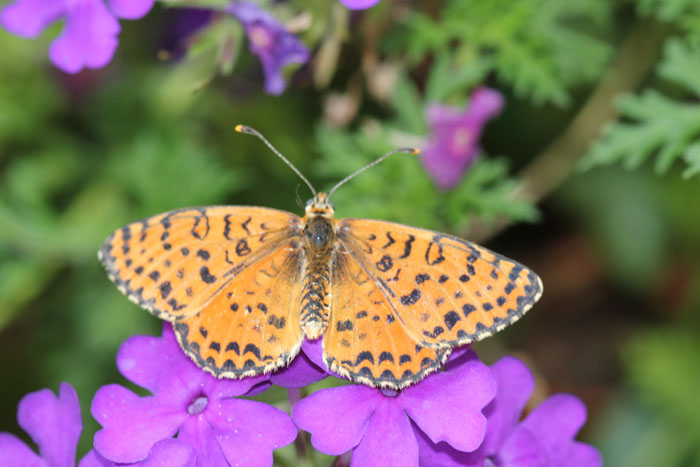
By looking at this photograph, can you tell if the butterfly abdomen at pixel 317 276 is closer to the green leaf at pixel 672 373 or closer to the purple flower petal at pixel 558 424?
the purple flower petal at pixel 558 424

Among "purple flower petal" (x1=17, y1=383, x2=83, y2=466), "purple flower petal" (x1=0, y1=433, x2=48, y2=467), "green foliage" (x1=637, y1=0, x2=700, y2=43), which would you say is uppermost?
"green foliage" (x1=637, y1=0, x2=700, y2=43)

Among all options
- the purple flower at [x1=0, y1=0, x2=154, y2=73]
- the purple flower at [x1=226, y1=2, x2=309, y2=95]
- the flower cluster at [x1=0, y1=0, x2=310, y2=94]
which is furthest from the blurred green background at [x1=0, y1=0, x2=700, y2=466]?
the purple flower at [x1=0, y1=0, x2=154, y2=73]

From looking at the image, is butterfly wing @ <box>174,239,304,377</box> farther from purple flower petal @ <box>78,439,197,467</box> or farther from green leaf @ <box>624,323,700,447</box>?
green leaf @ <box>624,323,700,447</box>

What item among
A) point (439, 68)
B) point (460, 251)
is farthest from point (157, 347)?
point (439, 68)

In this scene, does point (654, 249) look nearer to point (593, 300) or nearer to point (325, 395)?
point (593, 300)

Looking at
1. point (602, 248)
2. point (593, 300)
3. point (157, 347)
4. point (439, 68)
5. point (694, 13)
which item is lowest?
point (593, 300)

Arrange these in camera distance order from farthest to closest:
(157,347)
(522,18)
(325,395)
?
(522,18) → (157,347) → (325,395)

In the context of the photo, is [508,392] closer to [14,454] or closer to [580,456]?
[580,456]
